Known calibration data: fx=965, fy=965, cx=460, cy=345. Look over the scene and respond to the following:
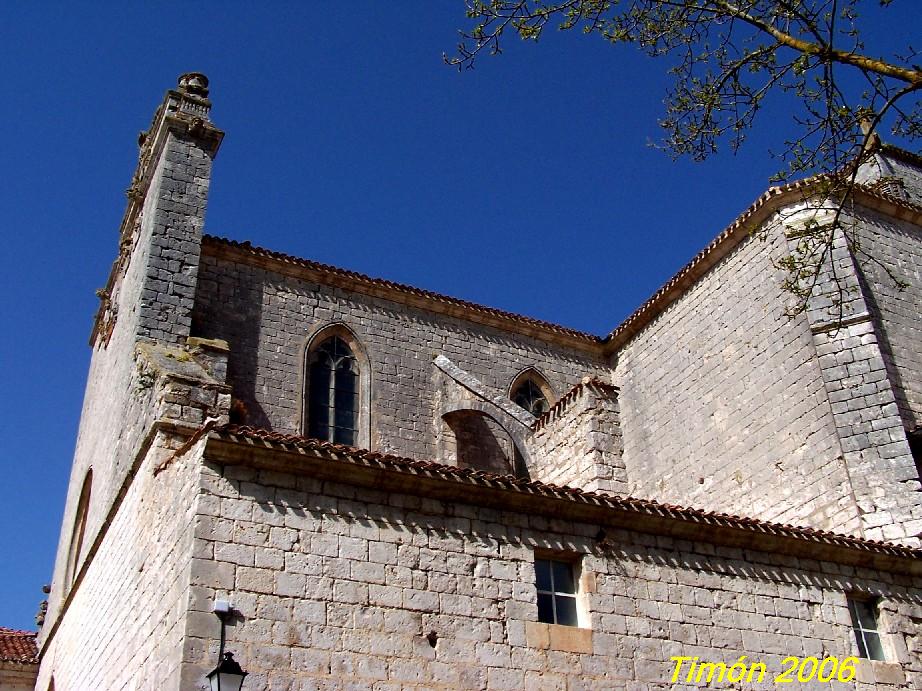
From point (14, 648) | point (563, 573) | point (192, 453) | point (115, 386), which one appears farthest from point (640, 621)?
point (14, 648)

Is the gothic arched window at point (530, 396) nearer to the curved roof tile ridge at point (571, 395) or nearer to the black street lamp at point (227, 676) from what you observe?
the curved roof tile ridge at point (571, 395)

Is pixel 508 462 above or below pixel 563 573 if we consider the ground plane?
above

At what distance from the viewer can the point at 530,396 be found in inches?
655

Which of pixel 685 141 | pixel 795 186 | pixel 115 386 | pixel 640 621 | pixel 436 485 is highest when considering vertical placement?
pixel 795 186

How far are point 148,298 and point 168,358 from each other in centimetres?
177

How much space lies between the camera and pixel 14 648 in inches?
586

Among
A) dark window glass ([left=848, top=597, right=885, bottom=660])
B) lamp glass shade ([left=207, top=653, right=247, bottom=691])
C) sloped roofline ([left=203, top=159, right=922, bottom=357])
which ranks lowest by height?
lamp glass shade ([left=207, top=653, right=247, bottom=691])

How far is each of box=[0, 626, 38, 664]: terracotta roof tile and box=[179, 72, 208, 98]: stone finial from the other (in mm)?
9003

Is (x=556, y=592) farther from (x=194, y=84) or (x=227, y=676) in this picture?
(x=194, y=84)

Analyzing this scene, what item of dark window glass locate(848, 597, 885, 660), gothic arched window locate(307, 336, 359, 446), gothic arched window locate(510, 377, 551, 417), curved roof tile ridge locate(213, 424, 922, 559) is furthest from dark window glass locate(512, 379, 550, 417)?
dark window glass locate(848, 597, 885, 660)

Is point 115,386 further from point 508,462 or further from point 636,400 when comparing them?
point 636,400

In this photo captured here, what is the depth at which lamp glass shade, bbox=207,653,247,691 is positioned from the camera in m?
6.46

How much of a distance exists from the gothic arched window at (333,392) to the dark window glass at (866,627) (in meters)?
7.21

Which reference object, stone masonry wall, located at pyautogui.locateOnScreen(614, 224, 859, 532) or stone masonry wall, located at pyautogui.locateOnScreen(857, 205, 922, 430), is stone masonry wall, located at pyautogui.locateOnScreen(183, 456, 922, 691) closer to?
stone masonry wall, located at pyautogui.locateOnScreen(614, 224, 859, 532)
